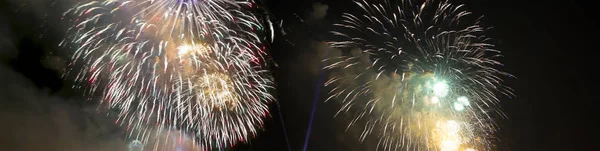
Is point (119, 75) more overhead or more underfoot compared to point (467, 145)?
more overhead

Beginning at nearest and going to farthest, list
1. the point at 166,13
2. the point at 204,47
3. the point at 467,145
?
the point at 166,13 → the point at 204,47 → the point at 467,145

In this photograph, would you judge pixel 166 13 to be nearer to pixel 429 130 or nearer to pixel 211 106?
pixel 211 106

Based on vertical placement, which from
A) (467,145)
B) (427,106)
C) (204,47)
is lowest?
(467,145)

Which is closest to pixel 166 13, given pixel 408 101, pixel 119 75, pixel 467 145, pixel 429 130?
pixel 119 75

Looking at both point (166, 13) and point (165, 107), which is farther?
point (165, 107)

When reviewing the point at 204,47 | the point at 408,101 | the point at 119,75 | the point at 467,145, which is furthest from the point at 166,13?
the point at 467,145

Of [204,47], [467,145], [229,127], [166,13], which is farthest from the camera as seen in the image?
[467,145]

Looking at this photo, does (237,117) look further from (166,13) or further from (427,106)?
(427,106)

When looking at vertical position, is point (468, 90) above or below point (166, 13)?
below

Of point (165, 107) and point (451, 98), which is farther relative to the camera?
point (451, 98)
